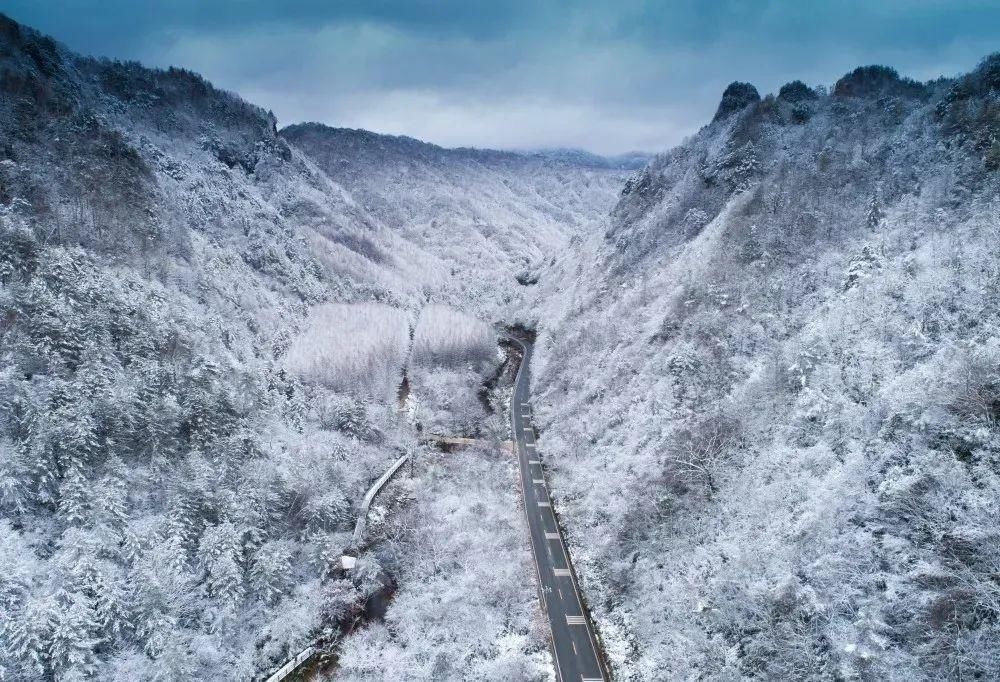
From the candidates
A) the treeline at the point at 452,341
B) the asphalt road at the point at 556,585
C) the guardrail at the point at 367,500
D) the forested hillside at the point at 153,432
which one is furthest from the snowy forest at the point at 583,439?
the treeline at the point at 452,341

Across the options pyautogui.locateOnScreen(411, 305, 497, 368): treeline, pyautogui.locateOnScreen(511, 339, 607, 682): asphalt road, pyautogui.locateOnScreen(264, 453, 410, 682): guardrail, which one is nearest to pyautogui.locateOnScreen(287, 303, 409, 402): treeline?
pyautogui.locateOnScreen(411, 305, 497, 368): treeline

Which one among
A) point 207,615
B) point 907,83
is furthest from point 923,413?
point 907,83

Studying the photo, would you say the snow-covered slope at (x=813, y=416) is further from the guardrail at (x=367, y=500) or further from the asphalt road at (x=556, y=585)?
the guardrail at (x=367, y=500)

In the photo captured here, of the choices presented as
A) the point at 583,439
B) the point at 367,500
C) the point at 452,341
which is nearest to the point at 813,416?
the point at 583,439

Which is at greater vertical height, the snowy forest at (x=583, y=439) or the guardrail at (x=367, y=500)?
the snowy forest at (x=583, y=439)

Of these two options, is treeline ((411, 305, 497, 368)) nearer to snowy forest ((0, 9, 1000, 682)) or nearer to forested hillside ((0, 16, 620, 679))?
forested hillside ((0, 16, 620, 679))
